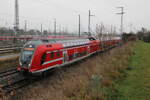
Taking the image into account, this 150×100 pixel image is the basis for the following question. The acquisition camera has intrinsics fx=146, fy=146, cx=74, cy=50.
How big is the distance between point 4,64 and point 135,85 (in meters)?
13.0

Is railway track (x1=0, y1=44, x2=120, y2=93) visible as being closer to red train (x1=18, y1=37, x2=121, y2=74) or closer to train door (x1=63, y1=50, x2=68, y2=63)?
red train (x1=18, y1=37, x2=121, y2=74)

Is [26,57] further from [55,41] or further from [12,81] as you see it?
[55,41]

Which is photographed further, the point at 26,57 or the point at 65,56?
the point at 65,56

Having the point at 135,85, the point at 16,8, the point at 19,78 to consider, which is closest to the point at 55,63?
the point at 19,78

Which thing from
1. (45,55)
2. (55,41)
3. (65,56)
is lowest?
(65,56)

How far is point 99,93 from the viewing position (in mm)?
5602

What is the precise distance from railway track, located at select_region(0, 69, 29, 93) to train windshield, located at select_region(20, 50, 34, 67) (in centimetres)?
153

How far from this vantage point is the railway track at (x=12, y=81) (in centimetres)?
1026

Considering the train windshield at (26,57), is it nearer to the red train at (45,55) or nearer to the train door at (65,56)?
the red train at (45,55)

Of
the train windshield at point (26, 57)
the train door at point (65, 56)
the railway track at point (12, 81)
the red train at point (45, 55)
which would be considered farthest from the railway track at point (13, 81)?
the train door at point (65, 56)

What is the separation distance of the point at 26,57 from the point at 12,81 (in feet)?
7.55

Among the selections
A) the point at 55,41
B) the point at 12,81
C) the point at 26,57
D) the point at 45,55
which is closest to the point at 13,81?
the point at 12,81

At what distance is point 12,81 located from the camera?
11.5 metres

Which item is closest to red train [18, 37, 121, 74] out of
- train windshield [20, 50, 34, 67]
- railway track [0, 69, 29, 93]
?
train windshield [20, 50, 34, 67]
